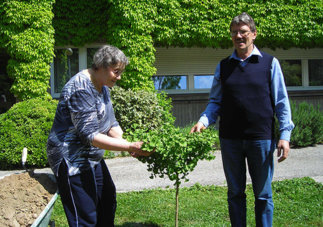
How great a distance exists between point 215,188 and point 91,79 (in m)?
3.31

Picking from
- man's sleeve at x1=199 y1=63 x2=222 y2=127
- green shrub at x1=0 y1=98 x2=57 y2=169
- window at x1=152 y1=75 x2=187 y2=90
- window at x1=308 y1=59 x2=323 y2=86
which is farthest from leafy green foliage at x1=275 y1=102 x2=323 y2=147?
green shrub at x1=0 y1=98 x2=57 y2=169

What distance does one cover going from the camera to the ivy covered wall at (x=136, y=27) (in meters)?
8.71

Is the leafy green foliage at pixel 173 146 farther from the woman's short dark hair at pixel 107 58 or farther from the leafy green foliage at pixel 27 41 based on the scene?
the leafy green foliage at pixel 27 41

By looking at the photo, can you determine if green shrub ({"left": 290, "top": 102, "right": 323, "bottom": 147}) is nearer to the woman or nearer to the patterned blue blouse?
the woman

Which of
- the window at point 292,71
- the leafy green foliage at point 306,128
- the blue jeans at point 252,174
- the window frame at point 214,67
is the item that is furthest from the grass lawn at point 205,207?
the window at point 292,71

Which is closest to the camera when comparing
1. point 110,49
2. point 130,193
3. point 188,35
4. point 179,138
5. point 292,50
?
point 110,49

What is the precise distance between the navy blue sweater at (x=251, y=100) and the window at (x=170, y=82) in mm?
9175

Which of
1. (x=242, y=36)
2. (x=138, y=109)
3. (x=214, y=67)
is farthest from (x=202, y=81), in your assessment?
(x=242, y=36)

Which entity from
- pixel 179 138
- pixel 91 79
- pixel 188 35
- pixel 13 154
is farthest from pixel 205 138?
pixel 188 35

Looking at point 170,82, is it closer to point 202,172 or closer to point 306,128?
point 306,128

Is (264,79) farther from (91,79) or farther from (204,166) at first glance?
(204,166)

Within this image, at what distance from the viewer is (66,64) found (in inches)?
448

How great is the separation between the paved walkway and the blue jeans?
2154 millimetres

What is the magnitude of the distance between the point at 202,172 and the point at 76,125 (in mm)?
4537
